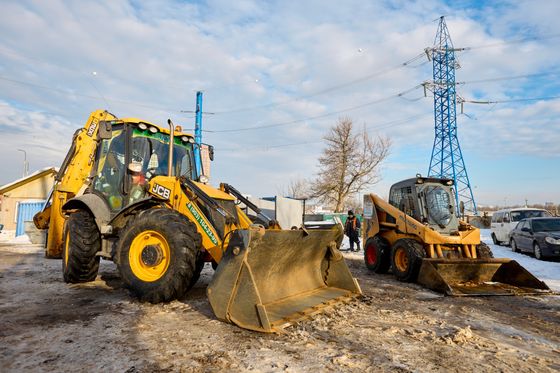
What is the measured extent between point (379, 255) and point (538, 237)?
6513mm

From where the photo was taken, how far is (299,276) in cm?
541

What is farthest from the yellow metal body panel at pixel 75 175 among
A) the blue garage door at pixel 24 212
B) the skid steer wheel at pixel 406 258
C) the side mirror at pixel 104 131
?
the blue garage door at pixel 24 212

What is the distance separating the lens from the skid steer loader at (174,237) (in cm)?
417

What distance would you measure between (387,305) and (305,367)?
9.12ft

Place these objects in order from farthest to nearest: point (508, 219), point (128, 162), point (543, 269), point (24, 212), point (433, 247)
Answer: point (24, 212) → point (508, 219) → point (543, 269) → point (433, 247) → point (128, 162)

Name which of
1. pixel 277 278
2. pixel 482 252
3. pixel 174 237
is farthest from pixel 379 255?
pixel 174 237

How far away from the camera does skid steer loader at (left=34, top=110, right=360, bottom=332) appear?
164 inches

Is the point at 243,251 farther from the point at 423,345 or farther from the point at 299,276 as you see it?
the point at 423,345

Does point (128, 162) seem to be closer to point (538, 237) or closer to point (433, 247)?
point (433, 247)

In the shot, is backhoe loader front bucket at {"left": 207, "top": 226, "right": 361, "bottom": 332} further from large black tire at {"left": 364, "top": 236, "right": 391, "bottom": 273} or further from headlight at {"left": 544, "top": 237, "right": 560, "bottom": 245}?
headlight at {"left": 544, "top": 237, "right": 560, "bottom": 245}

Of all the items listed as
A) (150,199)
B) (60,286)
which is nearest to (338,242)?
(150,199)

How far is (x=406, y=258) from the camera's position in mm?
8164

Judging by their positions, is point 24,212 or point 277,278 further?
point 24,212

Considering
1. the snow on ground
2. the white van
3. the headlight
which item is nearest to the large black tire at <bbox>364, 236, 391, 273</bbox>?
the snow on ground
